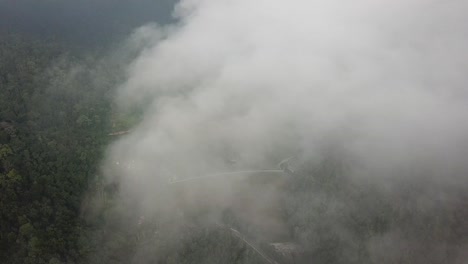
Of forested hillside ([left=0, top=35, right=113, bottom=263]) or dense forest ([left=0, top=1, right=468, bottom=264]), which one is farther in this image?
dense forest ([left=0, top=1, right=468, bottom=264])

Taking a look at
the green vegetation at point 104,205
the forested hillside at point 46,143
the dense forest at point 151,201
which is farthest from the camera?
the dense forest at point 151,201

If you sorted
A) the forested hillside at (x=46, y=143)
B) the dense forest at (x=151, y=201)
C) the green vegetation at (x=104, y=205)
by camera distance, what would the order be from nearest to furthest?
the forested hillside at (x=46, y=143) → the green vegetation at (x=104, y=205) → the dense forest at (x=151, y=201)

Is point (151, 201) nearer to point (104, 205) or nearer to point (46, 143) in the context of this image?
point (104, 205)

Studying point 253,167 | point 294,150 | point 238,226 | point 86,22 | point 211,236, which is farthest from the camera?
point 86,22

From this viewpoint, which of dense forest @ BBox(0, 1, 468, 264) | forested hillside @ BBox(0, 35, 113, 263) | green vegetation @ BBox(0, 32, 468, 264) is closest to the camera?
forested hillside @ BBox(0, 35, 113, 263)

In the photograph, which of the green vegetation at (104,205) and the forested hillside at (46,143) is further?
the green vegetation at (104,205)

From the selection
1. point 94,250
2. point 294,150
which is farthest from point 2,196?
point 294,150

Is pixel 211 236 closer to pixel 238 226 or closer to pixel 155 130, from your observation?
pixel 238 226

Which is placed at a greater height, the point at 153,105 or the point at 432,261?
the point at 153,105

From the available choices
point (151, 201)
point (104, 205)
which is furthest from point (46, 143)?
point (151, 201)
